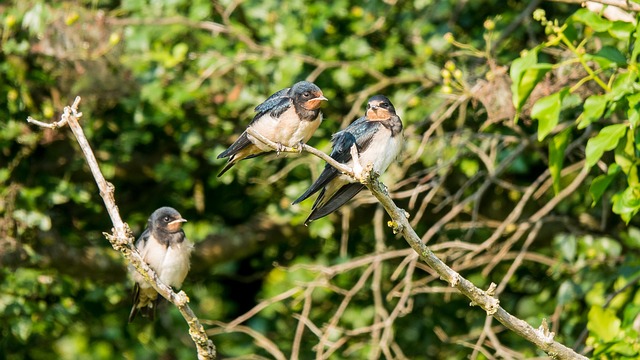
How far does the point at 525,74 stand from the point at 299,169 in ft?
10.4

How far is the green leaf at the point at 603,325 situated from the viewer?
5207mm

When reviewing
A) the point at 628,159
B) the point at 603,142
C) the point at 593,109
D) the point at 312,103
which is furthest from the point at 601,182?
the point at 312,103

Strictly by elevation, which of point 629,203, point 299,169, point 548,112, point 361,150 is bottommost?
point 299,169

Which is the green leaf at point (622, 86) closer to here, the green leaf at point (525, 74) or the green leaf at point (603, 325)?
the green leaf at point (525, 74)

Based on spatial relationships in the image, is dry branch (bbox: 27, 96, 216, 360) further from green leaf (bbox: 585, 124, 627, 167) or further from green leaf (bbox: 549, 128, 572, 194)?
green leaf (bbox: 549, 128, 572, 194)

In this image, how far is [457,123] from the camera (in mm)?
7031

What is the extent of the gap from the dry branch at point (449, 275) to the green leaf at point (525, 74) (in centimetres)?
93

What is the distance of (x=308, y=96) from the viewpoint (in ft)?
16.0

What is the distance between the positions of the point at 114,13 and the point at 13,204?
1.41m

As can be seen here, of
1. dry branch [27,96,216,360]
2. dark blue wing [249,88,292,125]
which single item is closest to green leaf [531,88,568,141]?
dark blue wing [249,88,292,125]

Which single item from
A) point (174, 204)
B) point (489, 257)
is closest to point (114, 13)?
point (174, 204)

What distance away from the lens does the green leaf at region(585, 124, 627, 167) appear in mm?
4539

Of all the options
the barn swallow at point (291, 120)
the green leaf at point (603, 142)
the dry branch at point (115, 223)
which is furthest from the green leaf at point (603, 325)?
the dry branch at point (115, 223)

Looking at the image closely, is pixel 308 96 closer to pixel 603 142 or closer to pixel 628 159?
pixel 603 142
